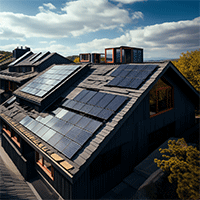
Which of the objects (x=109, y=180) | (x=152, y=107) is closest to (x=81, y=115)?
(x=109, y=180)

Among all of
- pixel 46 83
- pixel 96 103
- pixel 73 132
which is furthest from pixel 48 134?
pixel 46 83

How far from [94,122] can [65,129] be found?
2017 mm

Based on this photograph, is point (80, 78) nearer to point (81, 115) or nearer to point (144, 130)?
point (81, 115)

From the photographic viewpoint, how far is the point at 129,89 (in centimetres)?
1217

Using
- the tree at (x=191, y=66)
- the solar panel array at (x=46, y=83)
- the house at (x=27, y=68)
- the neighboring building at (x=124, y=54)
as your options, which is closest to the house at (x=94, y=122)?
the solar panel array at (x=46, y=83)

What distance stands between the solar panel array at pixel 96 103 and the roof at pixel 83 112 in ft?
0.29

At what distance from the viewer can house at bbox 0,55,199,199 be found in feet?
31.7

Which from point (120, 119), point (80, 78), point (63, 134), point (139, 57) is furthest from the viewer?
point (139, 57)

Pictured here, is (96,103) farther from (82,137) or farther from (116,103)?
(82,137)

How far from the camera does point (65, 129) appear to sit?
1110 centimetres

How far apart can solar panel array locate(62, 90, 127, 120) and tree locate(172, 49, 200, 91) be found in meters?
20.3

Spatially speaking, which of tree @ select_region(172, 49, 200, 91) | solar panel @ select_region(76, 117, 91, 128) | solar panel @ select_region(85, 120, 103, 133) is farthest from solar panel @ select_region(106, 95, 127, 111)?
tree @ select_region(172, 49, 200, 91)

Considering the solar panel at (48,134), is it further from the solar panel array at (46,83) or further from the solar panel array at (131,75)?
the solar panel array at (131,75)

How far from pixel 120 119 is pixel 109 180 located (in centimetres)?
431
